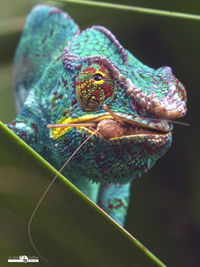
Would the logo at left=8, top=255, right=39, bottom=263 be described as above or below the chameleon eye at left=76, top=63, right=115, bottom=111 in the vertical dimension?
below

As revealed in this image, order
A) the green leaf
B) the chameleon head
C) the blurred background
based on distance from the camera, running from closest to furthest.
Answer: the green leaf → the chameleon head → the blurred background

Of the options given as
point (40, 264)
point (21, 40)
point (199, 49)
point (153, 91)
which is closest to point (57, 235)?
point (40, 264)

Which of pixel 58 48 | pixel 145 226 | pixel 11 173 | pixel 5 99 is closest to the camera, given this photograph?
pixel 11 173

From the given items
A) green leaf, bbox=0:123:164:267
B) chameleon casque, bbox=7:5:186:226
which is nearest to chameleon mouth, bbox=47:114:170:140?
chameleon casque, bbox=7:5:186:226

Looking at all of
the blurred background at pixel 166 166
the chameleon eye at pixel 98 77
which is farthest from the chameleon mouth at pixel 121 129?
the blurred background at pixel 166 166

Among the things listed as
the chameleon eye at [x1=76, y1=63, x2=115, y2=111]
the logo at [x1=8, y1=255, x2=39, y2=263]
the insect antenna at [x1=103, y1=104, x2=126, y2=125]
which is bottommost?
the logo at [x1=8, y1=255, x2=39, y2=263]

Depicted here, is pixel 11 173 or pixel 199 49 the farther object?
pixel 199 49

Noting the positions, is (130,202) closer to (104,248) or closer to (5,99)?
(5,99)

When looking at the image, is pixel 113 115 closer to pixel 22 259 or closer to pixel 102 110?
pixel 102 110

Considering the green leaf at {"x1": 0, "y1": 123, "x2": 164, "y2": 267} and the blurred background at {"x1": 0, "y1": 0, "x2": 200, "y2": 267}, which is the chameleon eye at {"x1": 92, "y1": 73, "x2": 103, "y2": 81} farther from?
the blurred background at {"x1": 0, "y1": 0, "x2": 200, "y2": 267}
